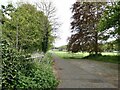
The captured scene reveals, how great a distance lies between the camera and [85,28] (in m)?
37.8

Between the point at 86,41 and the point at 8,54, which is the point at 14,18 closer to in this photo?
the point at 8,54

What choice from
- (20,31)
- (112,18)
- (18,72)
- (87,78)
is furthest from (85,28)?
(18,72)

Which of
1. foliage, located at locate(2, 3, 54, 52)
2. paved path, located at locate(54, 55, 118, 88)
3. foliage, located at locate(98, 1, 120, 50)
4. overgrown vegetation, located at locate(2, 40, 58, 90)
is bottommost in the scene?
paved path, located at locate(54, 55, 118, 88)

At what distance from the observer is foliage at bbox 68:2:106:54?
37031 mm

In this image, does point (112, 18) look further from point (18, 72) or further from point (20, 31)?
point (18, 72)

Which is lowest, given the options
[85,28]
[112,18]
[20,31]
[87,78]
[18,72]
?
[87,78]

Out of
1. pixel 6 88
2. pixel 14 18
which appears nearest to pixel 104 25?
pixel 14 18

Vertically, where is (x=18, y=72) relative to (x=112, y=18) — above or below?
below

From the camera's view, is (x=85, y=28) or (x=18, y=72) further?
(x=85, y=28)

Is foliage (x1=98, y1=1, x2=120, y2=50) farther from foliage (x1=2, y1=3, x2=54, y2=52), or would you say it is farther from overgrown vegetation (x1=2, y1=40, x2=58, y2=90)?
overgrown vegetation (x1=2, y1=40, x2=58, y2=90)

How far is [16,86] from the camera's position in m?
5.35

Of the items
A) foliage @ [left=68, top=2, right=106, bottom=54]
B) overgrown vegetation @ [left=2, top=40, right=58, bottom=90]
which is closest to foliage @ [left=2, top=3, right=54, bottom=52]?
overgrown vegetation @ [left=2, top=40, right=58, bottom=90]

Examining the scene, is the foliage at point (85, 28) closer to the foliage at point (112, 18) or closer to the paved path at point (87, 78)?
the foliage at point (112, 18)

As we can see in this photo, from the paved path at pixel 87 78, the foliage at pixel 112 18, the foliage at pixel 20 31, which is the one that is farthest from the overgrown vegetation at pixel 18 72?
the foliage at pixel 112 18
